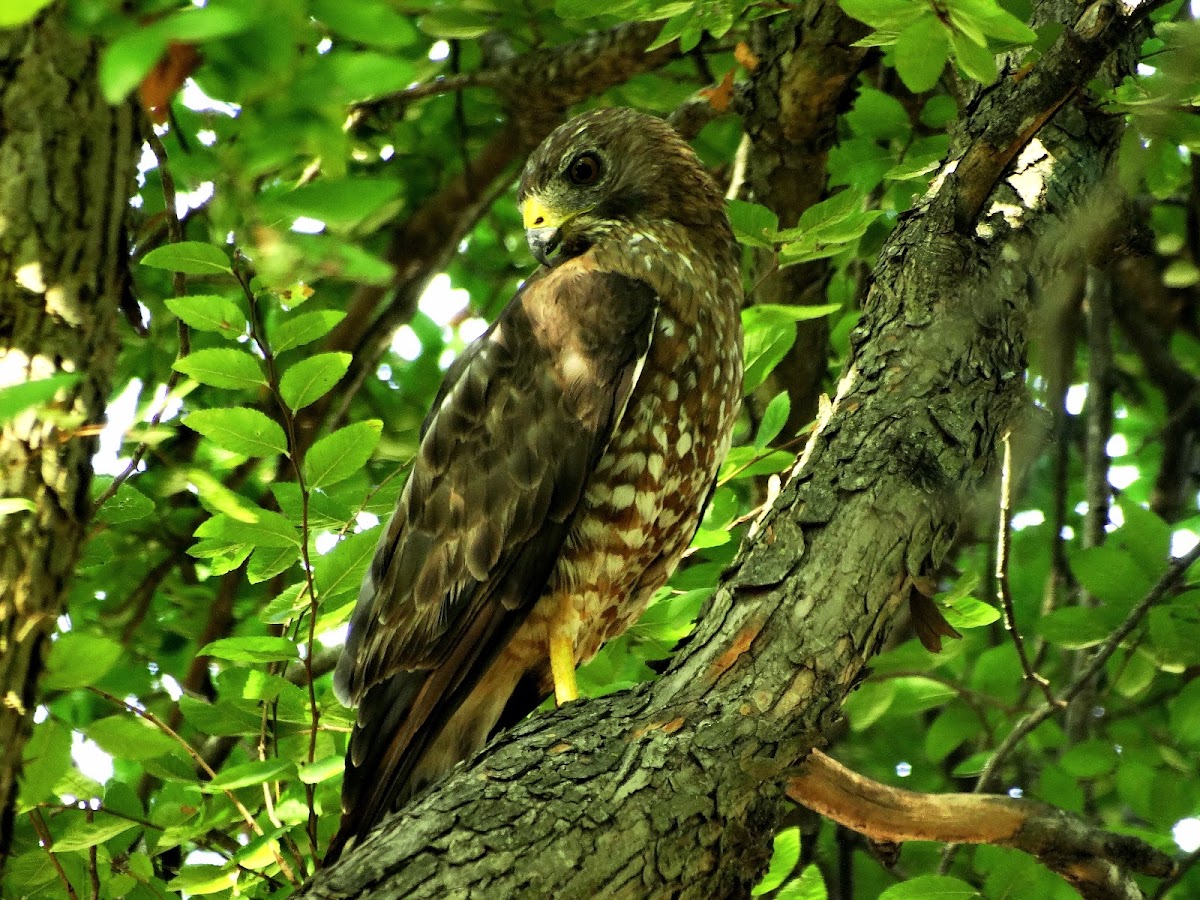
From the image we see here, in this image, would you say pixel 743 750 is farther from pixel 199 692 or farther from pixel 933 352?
pixel 199 692

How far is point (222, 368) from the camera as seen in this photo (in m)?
2.49

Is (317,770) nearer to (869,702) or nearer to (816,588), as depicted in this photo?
(816,588)

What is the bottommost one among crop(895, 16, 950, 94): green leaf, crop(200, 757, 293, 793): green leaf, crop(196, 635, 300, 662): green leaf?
crop(200, 757, 293, 793): green leaf

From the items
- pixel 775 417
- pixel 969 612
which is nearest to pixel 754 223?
pixel 775 417

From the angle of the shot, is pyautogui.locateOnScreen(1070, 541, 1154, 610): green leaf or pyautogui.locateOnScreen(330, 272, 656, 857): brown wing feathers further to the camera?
pyautogui.locateOnScreen(1070, 541, 1154, 610): green leaf

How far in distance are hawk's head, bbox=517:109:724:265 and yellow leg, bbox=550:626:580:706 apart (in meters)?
1.15

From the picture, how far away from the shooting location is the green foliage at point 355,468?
1431 mm

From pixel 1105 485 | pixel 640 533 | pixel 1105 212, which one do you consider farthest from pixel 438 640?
pixel 1105 485

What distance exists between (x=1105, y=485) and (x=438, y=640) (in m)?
2.75

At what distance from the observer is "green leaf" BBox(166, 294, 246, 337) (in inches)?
97.6

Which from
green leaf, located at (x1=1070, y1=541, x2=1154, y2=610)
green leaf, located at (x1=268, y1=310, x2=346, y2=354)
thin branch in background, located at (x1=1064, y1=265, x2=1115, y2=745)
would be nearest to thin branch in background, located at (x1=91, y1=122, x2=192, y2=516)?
green leaf, located at (x1=268, y1=310, x2=346, y2=354)

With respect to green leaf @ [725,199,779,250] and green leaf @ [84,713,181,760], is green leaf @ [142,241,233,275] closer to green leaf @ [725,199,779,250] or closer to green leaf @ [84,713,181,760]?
green leaf @ [84,713,181,760]

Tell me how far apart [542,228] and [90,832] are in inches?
83.7

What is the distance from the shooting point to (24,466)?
1.78m
